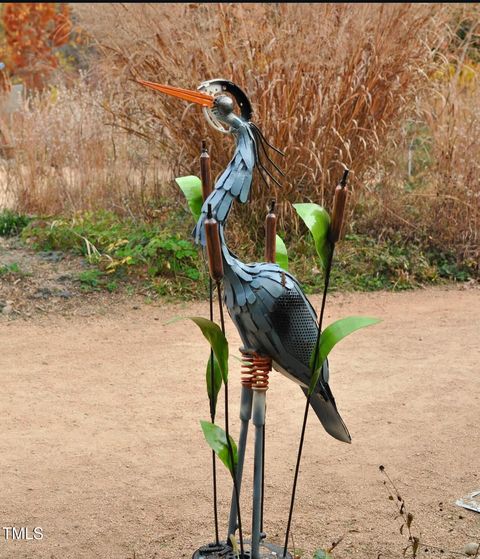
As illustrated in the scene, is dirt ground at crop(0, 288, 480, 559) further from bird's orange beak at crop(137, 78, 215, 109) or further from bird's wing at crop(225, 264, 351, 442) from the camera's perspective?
bird's orange beak at crop(137, 78, 215, 109)

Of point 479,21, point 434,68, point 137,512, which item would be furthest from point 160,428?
point 479,21

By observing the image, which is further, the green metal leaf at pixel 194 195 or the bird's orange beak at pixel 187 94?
the green metal leaf at pixel 194 195

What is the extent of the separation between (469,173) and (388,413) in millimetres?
3165

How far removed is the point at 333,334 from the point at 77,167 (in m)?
5.75

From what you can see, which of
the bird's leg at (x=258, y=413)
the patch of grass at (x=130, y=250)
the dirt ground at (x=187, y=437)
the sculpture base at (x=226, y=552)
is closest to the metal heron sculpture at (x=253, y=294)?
the bird's leg at (x=258, y=413)

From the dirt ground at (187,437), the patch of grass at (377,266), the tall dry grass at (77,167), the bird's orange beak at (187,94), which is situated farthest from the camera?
the tall dry grass at (77,167)

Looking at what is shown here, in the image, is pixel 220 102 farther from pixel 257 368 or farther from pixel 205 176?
pixel 257 368

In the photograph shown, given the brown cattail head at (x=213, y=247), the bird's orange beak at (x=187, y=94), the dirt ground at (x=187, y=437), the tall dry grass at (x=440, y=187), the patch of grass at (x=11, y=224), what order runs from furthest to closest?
the patch of grass at (x=11, y=224), the tall dry grass at (x=440, y=187), the dirt ground at (x=187, y=437), the bird's orange beak at (x=187, y=94), the brown cattail head at (x=213, y=247)

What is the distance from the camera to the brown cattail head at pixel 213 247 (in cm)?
227

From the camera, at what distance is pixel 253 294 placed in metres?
2.53

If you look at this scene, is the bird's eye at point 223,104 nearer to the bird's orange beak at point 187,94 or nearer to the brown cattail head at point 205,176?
the bird's orange beak at point 187,94

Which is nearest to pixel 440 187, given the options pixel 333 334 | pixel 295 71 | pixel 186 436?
pixel 295 71

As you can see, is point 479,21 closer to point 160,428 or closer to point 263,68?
point 263,68

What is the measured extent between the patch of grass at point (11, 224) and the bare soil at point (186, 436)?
1.36 metres
